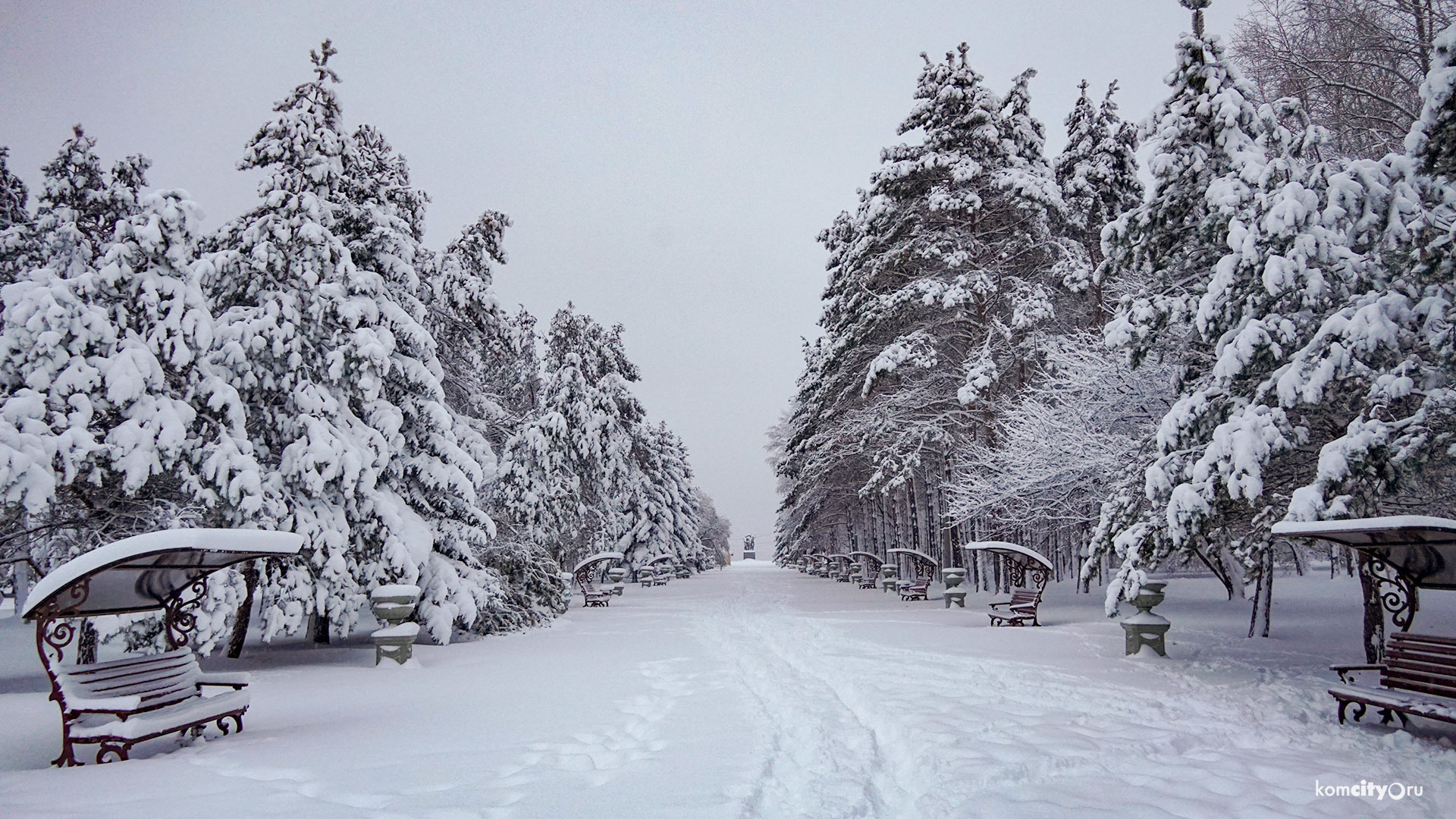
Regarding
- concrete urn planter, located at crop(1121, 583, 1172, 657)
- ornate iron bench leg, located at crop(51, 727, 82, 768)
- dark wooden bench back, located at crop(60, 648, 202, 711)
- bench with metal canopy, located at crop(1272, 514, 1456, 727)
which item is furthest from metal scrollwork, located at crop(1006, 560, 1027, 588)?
ornate iron bench leg, located at crop(51, 727, 82, 768)

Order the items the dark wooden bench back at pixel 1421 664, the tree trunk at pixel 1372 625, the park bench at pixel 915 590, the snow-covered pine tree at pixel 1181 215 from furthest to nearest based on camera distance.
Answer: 1. the park bench at pixel 915 590
2. the snow-covered pine tree at pixel 1181 215
3. the tree trunk at pixel 1372 625
4. the dark wooden bench back at pixel 1421 664

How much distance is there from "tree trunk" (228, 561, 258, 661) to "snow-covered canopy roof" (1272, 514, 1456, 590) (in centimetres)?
1233

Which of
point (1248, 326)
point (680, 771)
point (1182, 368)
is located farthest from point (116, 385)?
point (1182, 368)

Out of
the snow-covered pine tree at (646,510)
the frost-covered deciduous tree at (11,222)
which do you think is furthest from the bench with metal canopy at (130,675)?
the snow-covered pine tree at (646,510)

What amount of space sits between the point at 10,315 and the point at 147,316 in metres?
1.36

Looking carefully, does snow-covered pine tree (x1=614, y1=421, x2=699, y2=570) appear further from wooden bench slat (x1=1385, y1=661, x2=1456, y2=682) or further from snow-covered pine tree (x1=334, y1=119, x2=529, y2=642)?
wooden bench slat (x1=1385, y1=661, x2=1456, y2=682)

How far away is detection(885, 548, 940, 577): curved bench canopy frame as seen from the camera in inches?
916

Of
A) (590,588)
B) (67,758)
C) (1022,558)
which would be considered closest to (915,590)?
(1022,558)

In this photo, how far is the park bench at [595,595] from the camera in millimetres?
23688

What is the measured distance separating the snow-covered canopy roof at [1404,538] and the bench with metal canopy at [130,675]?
32.1 feet

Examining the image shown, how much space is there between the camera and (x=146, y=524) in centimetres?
1006

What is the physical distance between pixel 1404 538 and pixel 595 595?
19.9 meters

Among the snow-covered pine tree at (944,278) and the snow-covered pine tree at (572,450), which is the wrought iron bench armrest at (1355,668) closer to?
the snow-covered pine tree at (944,278)

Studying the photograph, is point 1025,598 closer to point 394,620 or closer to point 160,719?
point 394,620
